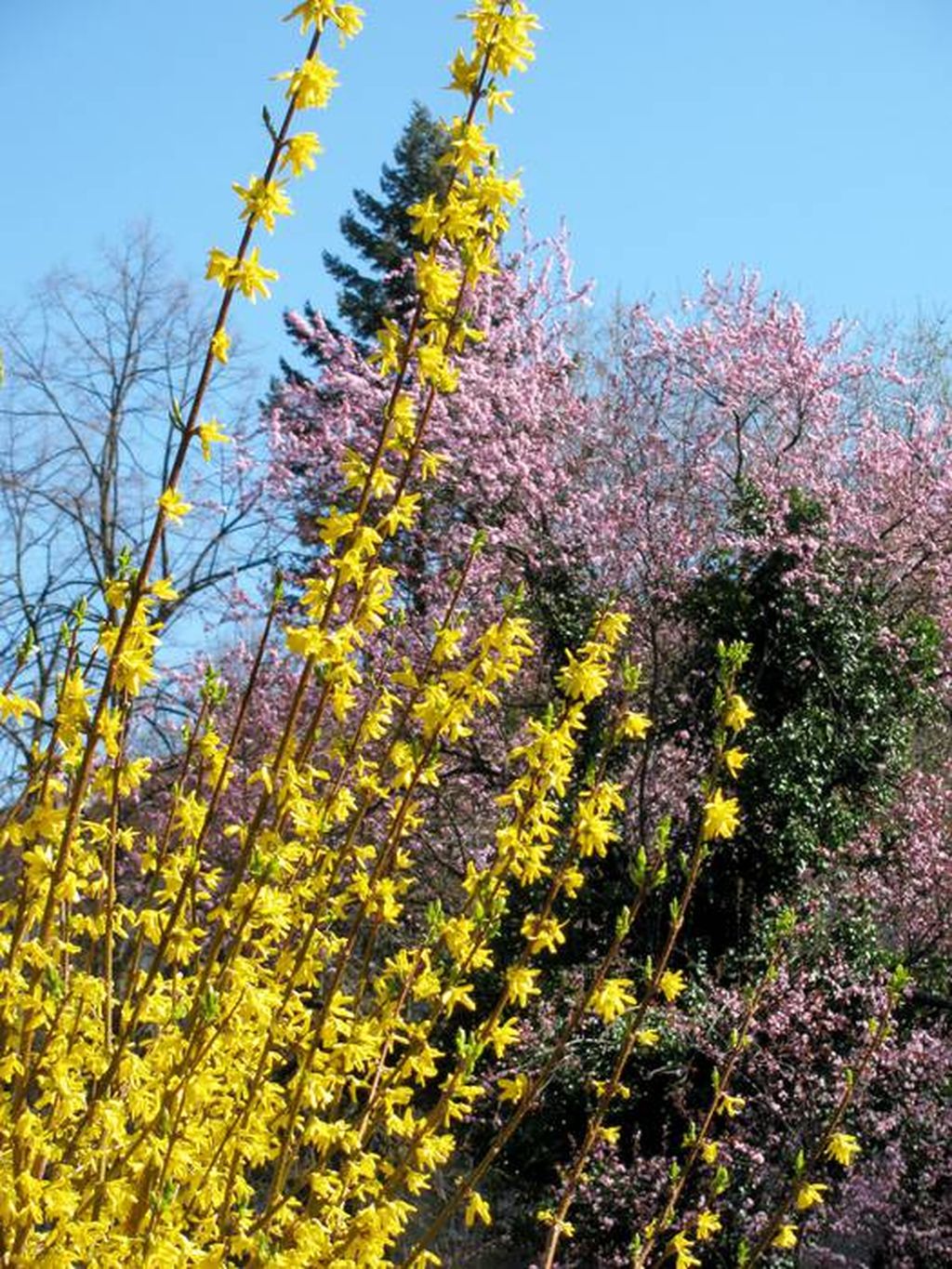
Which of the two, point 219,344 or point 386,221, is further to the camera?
point 386,221

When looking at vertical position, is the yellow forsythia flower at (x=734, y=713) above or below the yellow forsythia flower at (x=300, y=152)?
below

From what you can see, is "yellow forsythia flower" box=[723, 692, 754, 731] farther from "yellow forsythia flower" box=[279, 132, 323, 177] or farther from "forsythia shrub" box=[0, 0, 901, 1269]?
"yellow forsythia flower" box=[279, 132, 323, 177]

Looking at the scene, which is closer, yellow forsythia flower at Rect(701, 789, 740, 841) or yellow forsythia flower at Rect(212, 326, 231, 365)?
yellow forsythia flower at Rect(212, 326, 231, 365)

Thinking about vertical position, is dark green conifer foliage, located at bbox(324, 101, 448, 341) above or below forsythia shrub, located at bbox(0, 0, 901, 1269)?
above

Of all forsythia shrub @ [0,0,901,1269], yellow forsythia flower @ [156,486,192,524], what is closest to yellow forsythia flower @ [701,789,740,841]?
forsythia shrub @ [0,0,901,1269]

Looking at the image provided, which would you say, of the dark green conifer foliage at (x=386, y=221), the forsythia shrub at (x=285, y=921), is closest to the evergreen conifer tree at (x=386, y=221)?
the dark green conifer foliage at (x=386, y=221)

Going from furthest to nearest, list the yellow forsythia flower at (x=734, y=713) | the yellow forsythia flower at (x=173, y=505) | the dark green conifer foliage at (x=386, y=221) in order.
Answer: the dark green conifer foliage at (x=386, y=221)
the yellow forsythia flower at (x=734, y=713)
the yellow forsythia flower at (x=173, y=505)

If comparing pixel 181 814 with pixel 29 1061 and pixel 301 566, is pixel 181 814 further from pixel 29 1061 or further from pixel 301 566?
pixel 301 566

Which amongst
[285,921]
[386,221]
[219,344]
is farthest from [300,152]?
[386,221]

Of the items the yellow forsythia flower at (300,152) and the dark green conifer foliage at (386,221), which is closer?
the yellow forsythia flower at (300,152)

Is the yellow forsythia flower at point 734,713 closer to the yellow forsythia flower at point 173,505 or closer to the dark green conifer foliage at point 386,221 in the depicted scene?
the yellow forsythia flower at point 173,505

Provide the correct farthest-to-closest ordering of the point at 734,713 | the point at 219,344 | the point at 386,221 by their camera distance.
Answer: the point at 386,221 → the point at 734,713 → the point at 219,344

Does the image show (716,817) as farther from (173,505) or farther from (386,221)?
(386,221)

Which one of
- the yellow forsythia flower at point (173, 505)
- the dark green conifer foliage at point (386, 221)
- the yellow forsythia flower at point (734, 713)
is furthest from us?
the dark green conifer foliage at point (386, 221)
